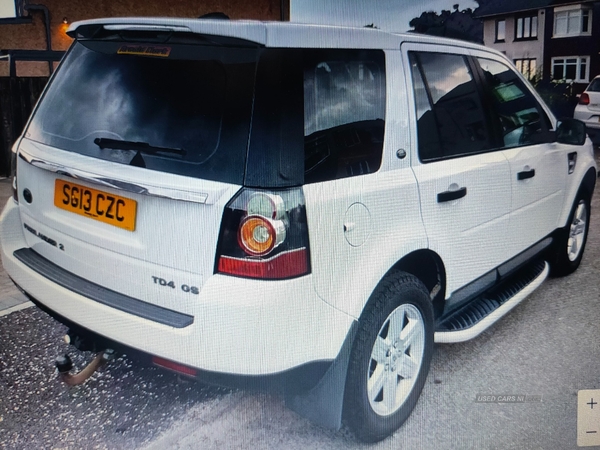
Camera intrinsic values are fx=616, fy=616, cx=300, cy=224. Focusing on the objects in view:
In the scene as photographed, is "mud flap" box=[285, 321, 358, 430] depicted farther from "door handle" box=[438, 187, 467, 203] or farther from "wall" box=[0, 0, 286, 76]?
"wall" box=[0, 0, 286, 76]

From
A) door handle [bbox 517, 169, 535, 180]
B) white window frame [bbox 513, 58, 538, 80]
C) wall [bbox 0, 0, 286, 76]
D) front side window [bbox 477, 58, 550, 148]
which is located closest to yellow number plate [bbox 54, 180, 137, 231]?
front side window [bbox 477, 58, 550, 148]

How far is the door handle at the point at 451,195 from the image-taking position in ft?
7.61

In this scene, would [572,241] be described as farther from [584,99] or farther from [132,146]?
[132,146]

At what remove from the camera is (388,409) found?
2.27 m

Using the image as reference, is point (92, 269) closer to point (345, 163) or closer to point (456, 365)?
point (345, 163)

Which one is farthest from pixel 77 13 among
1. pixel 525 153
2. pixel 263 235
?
pixel 263 235

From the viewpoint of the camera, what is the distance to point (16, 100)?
657cm

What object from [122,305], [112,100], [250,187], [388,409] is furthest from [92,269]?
[388,409]

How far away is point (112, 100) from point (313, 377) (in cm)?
110

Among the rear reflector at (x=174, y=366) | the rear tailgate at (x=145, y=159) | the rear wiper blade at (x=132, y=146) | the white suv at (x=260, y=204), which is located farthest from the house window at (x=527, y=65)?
the rear reflector at (x=174, y=366)

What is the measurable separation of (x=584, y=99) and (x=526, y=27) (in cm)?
83

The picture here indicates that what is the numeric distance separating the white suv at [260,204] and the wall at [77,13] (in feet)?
24.2

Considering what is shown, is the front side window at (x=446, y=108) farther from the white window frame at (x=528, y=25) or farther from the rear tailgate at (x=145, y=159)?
the rear tailgate at (x=145, y=159)

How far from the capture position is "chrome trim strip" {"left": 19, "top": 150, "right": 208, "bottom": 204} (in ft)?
5.65
